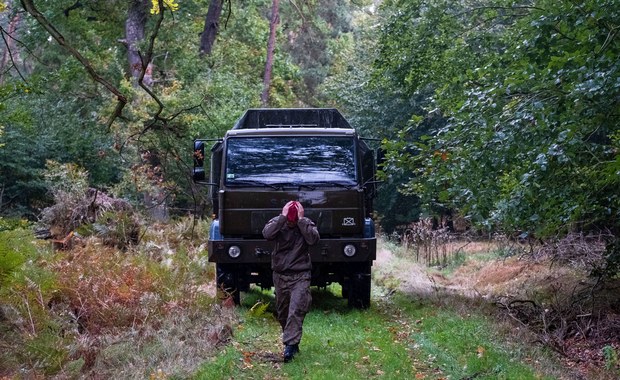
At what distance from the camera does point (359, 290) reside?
44.2 ft

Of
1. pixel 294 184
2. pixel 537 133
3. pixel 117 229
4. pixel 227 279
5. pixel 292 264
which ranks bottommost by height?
pixel 227 279

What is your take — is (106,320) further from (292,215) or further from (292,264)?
(292,215)

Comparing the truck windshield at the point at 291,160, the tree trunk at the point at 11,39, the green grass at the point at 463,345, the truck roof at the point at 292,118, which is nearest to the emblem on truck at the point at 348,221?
the truck windshield at the point at 291,160

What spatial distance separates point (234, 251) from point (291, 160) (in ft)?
5.67

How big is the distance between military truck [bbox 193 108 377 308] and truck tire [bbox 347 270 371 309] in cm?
5

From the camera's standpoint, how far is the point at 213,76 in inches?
1153

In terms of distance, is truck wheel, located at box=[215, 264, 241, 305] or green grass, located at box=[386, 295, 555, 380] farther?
truck wheel, located at box=[215, 264, 241, 305]

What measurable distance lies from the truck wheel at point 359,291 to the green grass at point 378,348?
19 cm

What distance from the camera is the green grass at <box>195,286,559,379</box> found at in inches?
336

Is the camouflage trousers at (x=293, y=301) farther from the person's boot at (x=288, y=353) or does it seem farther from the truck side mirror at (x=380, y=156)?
the truck side mirror at (x=380, y=156)

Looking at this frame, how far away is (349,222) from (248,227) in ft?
5.27

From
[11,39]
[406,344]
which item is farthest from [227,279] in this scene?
[11,39]

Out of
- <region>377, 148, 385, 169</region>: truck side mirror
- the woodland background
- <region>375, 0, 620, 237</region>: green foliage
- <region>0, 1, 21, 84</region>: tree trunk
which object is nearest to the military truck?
<region>377, 148, 385, 169</region>: truck side mirror

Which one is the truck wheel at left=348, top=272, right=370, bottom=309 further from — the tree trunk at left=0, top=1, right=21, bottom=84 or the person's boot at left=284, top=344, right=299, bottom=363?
the tree trunk at left=0, top=1, right=21, bottom=84
